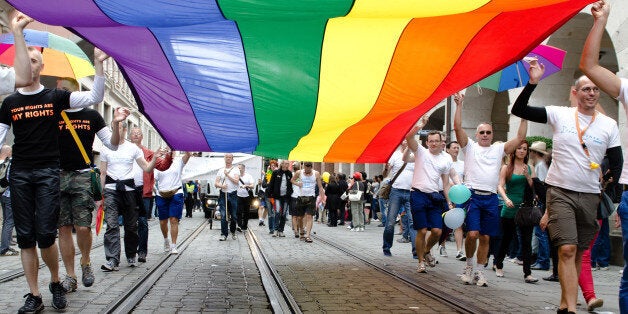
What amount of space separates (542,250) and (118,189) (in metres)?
6.33

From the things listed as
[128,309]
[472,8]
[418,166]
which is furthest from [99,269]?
[472,8]

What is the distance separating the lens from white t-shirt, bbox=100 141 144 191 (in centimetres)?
916

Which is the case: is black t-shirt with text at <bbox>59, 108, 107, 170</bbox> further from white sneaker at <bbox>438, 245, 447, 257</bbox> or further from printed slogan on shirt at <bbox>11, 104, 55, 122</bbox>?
white sneaker at <bbox>438, 245, 447, 257</bbox>

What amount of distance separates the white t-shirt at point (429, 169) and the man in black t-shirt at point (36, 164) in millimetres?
4725

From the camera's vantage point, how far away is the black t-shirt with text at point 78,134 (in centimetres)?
684

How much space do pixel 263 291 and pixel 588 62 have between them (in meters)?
4.16

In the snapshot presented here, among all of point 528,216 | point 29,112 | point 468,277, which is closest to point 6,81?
point 29,112

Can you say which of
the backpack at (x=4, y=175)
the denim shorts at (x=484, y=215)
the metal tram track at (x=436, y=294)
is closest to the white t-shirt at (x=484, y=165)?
the denim shorts at (x=484, y=215)

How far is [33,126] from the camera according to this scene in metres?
5.71

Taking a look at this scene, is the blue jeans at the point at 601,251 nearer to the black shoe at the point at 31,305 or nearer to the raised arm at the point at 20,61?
the black shoe at the point at 31,305

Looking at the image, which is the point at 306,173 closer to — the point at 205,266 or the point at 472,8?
the point at 205,266

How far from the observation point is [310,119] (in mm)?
8203

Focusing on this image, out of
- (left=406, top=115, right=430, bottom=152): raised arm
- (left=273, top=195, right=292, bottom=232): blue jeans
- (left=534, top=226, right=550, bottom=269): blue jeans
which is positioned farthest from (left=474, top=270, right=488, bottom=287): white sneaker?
(left=273, top=195, right=292, bottom=232): blue jeans

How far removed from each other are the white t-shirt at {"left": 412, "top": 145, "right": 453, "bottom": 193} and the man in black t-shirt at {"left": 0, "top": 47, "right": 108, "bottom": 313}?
4725 mm
